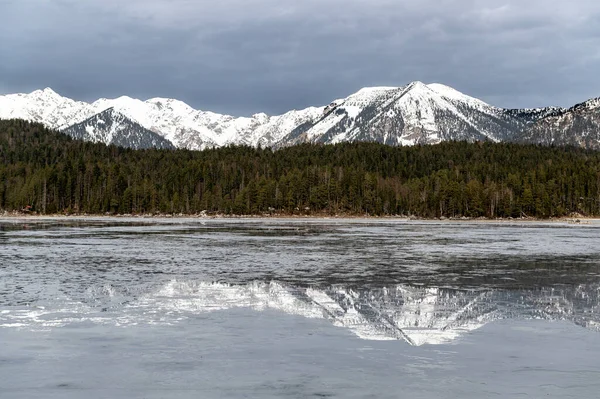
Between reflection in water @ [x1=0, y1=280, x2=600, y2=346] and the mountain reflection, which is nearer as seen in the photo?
the mountain reflection

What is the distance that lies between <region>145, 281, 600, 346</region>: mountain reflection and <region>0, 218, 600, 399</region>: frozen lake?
3.2 inches

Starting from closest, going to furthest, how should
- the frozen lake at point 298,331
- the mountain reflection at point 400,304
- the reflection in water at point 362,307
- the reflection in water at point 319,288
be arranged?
1. the frozen lake at point 298,331
2. the mountain reflection at point 400,304
3. the reflection in water at point 362,307
4. the reflection in water at point 319,288

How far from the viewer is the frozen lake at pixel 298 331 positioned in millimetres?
12938

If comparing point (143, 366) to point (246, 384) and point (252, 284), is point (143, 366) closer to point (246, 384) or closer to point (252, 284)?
point (246, 384)

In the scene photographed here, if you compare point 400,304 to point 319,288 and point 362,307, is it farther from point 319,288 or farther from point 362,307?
point 319,288

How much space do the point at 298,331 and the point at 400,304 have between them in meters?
5.89

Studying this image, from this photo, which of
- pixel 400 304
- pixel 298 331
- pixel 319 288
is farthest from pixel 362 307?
pixel 319 288

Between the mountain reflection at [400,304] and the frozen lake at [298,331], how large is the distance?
8 centimetres

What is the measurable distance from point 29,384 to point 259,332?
696cm

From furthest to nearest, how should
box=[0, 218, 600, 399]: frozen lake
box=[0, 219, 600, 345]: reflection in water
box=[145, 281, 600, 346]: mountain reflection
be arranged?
box=[0, 219, 600, 345]: reflection in water → box=[145, 281, 600, 346]: mountain reflection → box=[0, 218, 600, 399]: frozen lake

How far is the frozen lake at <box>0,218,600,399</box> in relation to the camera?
42.4ft

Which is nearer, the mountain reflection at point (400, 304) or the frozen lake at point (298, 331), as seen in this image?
the frozen lake at point (298, 331)

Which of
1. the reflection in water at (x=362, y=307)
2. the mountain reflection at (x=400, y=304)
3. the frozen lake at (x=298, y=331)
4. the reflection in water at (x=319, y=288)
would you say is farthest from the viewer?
the reflection in water at (x=319, y=288)

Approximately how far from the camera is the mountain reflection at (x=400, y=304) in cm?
1882
